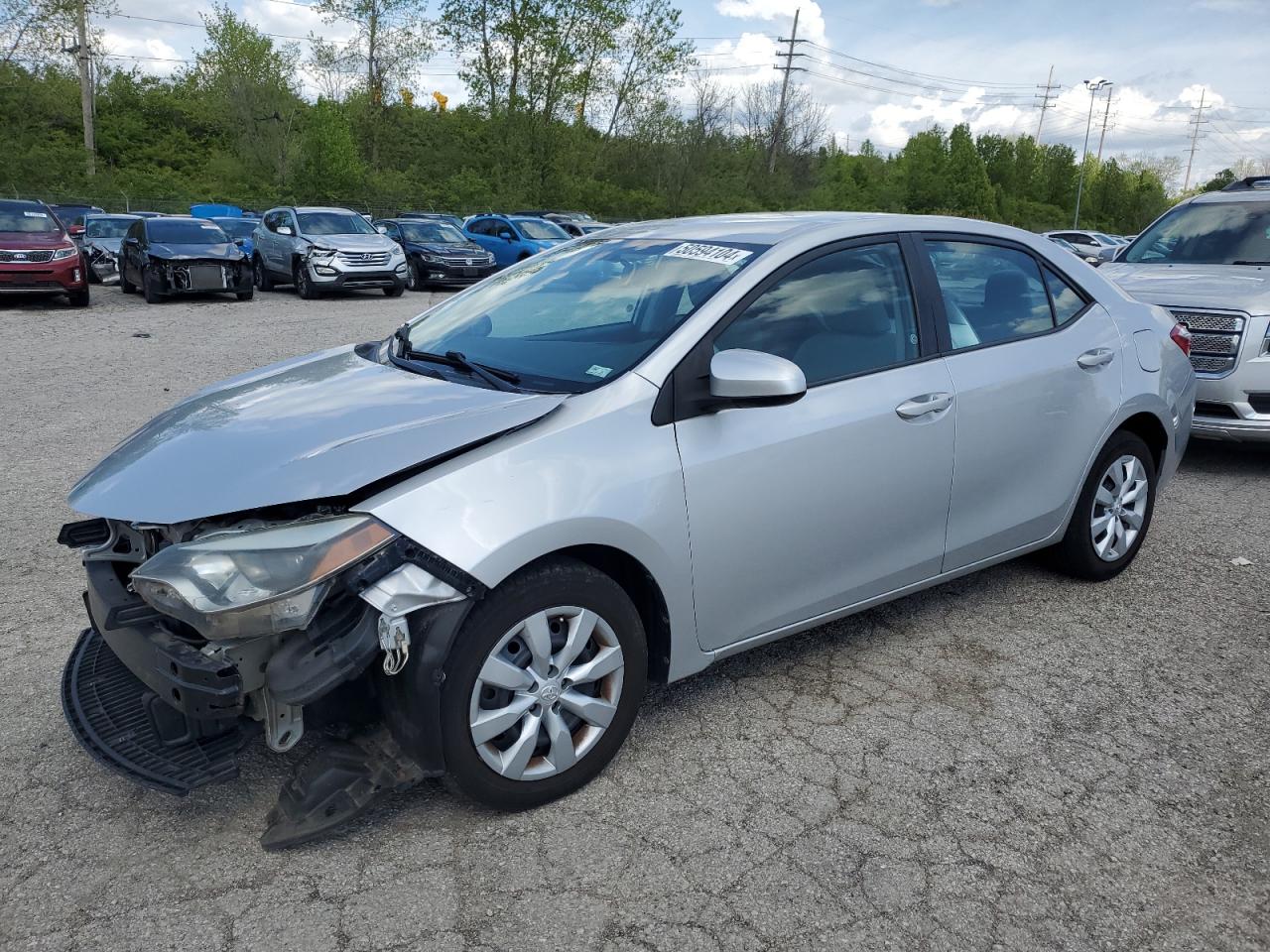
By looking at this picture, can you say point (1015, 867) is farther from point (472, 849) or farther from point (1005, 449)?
point (1005, 449)

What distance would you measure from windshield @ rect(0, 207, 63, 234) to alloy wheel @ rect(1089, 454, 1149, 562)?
53.3ft

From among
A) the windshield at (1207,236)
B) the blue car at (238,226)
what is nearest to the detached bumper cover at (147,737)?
the windshield at (1207,236)

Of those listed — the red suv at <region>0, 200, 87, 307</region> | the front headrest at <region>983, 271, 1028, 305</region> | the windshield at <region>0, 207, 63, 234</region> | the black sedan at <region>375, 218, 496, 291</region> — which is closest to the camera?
the front headrest at <region>983, 271, 1028, 305</region>

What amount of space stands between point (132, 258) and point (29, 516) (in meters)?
13.6

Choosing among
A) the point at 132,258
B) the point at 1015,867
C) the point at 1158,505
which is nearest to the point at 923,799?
the point at 1015,867

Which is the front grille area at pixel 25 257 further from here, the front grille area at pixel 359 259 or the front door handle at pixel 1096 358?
the front door handle at pixel 1096 358

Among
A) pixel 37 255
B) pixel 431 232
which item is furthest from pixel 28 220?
pixel 431 232

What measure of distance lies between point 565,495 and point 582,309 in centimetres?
111

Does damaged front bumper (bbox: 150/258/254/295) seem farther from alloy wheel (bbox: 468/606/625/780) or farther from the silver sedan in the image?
alloy wheel (bbox: 468/606/625/780)

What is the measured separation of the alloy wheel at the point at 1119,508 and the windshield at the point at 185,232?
16.3 metres

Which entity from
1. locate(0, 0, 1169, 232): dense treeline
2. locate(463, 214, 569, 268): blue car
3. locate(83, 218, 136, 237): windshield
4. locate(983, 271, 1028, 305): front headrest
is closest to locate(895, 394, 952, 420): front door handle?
locate(983, 271, 1028, 305): front headrest

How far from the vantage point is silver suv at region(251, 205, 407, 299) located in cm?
1798

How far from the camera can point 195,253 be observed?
16656 millimetres

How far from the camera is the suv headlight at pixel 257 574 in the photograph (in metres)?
2.39
